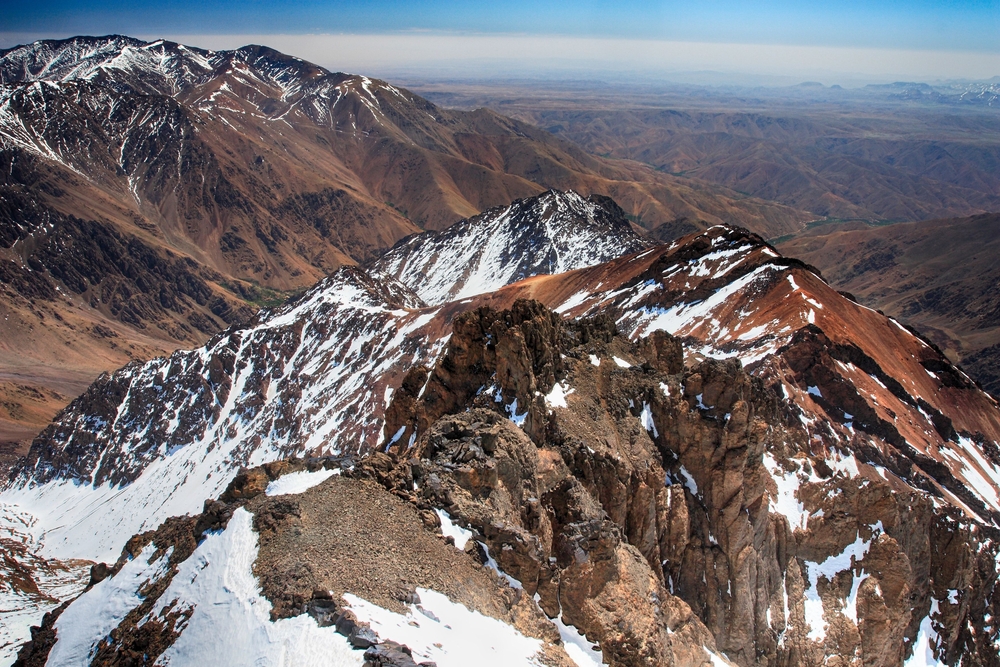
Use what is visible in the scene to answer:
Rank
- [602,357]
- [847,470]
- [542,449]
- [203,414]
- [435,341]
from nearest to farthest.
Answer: [542,449] < [602,357] < [847,470] < [435,341] < [203,414]

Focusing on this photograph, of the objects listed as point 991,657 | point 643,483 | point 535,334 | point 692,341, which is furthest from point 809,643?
point 692,341

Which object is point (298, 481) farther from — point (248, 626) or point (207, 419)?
point (207, 419)

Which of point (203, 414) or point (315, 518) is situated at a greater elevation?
point (315, 518)

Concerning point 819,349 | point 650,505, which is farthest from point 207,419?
point 650,505

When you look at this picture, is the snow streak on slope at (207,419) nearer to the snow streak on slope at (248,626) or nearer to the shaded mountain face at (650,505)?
the shaded mountain face at (650,505)

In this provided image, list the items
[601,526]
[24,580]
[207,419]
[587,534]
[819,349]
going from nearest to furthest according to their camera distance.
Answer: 1. [587,534]
2. [601,526]
3. [819,349]
4. [24,580]
5. [207,419]

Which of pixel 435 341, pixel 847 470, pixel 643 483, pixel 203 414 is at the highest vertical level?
pixel 643 483

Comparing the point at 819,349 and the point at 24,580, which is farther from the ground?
the point at 819,349

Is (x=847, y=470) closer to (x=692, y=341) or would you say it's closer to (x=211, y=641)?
(x=692, y=341)
